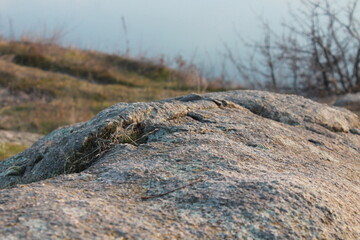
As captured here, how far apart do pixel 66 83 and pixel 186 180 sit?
13311 millimetres

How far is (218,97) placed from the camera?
11.1ft

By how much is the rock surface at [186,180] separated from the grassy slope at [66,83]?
7.81 meters

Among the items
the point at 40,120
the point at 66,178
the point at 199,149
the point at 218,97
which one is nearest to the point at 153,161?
the point at 199,149

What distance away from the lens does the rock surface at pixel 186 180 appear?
5.35 ft

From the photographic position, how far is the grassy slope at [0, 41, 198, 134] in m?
11.5

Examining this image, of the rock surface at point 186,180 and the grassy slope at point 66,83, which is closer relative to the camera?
the rock surface at point 186,180

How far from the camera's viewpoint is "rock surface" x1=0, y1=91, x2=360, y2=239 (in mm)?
1632

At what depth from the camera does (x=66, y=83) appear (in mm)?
14672

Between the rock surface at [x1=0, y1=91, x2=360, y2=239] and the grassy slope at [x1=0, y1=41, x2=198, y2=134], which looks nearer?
the rock surface at [x1=0, y1=91, x2=360, y2=239]

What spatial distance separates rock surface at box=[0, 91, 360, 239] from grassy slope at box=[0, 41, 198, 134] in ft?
25.6

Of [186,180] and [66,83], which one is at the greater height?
[186,180]

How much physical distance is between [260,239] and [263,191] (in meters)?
0.28

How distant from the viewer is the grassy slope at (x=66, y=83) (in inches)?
452

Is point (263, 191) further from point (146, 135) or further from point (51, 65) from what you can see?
point (51, 65)
